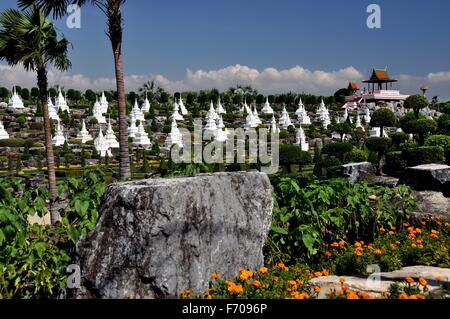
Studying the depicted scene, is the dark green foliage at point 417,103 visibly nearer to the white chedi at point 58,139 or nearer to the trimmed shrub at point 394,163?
the trimmed shrub at point 394,163

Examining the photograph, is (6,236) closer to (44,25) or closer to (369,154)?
(44,25)

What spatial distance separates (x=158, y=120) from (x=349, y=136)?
83.5 feet

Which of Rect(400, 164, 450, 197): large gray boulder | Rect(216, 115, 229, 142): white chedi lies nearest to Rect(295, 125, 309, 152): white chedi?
Rect(216, 115, 229, 142): white chedi

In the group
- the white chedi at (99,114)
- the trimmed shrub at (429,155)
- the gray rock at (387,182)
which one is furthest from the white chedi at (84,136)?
the trimmed shrub at (429,155)

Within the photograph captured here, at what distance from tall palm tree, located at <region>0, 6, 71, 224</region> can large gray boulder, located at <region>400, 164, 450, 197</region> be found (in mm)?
11492

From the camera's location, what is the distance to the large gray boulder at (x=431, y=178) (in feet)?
46.0

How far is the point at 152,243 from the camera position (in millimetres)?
4672

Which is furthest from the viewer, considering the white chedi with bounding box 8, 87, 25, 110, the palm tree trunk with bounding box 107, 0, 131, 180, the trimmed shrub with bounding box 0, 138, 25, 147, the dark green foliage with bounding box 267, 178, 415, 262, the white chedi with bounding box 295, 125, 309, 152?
the white chedi with bounding box 8, 87, 25, 110

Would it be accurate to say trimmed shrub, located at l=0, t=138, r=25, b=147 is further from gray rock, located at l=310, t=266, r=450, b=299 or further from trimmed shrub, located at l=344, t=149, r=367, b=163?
gray rock, located at l=310, t=266, r=450, b=299

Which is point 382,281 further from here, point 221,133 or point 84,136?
point 221,133

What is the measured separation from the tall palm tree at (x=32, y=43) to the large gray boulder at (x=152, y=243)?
8.25 m

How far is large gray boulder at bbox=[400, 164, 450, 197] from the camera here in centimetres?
1402

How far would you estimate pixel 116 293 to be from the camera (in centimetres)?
468
